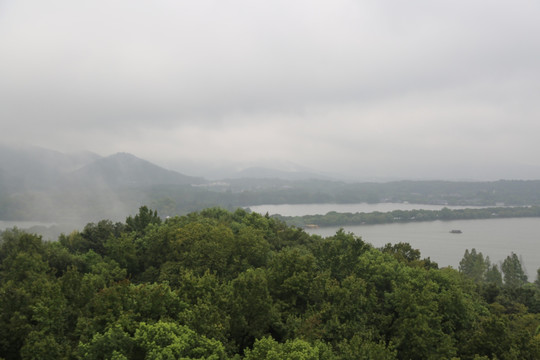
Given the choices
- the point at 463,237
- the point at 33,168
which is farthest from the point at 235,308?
the point at 33,168

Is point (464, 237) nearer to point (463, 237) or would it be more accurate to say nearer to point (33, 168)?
point (463, 237)

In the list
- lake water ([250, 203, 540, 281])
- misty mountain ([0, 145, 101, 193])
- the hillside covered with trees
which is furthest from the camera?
misty mountain ([0, 145, 101, 193])

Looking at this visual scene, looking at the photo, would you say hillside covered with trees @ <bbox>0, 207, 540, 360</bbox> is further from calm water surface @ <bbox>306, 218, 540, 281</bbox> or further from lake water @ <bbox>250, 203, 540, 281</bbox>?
lake water @ <bbox>250, 203, 540, 281</bbox>

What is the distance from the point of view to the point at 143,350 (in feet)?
36.1

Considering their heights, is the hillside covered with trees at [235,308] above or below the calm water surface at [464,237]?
above

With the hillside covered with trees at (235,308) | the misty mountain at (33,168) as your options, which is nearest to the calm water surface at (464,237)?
the hillside covered with trees at (235,308)

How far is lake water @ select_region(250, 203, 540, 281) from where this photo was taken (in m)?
51.2

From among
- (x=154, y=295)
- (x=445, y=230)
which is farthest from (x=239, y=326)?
(x=445, y=230)

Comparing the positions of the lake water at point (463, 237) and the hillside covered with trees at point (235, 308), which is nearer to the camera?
the hillside covered with trees at point (235, 308)

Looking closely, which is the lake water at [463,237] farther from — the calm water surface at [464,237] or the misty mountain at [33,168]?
the misty mountain at [33,168]

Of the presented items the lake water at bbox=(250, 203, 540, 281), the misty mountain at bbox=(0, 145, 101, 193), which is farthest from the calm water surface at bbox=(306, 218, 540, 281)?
the misty mountain at bbox=(0, 145, 101, 193)

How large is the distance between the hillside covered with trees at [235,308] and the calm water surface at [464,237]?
3124 cm

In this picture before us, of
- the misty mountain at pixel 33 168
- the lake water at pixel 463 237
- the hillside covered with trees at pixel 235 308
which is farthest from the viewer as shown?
the misty mountain at pixel 33 168

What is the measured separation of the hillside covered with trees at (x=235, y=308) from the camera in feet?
36.7
